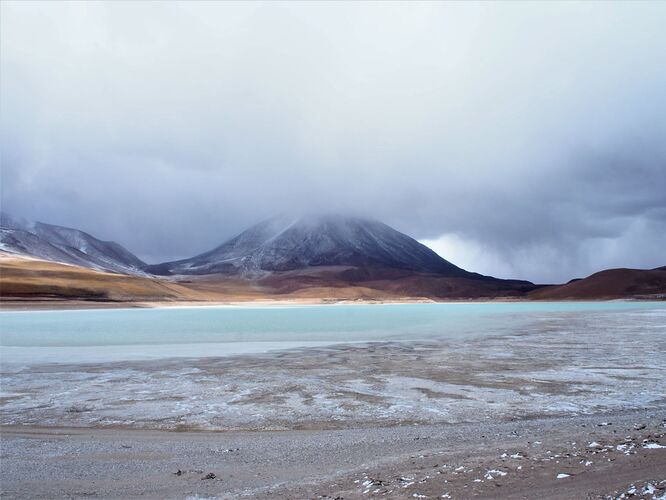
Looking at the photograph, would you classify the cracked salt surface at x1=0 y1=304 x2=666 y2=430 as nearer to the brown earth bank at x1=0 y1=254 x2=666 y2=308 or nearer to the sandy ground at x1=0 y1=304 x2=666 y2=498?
the sandy ground at x1=0 y1=304 x2=666 y2=498

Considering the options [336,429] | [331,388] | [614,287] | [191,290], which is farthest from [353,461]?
[614,287]

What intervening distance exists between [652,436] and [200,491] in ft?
22.8

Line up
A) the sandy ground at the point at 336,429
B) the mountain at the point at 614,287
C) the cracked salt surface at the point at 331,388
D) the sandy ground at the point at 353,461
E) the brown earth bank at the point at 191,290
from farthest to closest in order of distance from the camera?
the mountain at the point at 614,287, the brown earth bank at the point at 191,290, the cracked salt surface at the point at 331,388, the sandy ground at the point at 336,429, the sandy ground at the point at 353,461

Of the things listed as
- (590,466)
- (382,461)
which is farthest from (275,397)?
(590,466)

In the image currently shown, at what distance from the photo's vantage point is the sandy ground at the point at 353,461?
22.0 feet

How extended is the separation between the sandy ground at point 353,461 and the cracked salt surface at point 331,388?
1.06 metres

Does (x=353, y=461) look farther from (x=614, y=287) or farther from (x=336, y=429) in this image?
(x=614, y=287)

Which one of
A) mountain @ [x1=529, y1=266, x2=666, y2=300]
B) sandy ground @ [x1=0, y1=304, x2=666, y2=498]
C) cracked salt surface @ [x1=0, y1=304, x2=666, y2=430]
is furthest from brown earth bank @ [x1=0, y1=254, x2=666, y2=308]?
sandy ground @ [x1=0, y1=304, x2=666, y2=498]

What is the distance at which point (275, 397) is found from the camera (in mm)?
13711

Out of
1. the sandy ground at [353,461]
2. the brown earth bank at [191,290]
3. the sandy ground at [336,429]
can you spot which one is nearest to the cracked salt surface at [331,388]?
the sandy ground at [336,429]

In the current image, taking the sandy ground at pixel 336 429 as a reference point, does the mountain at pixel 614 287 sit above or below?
above

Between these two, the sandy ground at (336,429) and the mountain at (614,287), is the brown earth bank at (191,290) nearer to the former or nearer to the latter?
the mountain at (614,287)

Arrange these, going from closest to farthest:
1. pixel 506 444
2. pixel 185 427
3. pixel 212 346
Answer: pixel 506 444
pixel 185 427
pixel 212 346

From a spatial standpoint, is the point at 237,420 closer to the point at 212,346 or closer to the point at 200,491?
the point at 200,491
